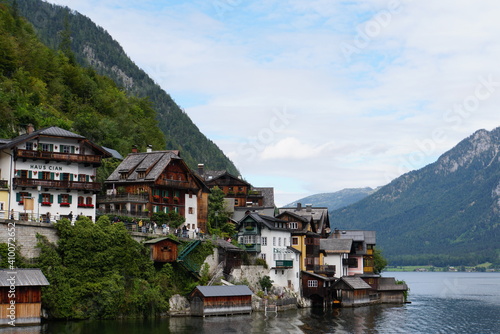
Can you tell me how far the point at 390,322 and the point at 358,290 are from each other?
2244 centimetres

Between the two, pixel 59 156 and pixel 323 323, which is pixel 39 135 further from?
pixel 323 323

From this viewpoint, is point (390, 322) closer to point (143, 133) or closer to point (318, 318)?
point (318, 318)

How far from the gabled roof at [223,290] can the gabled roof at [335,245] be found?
3329 centimetres

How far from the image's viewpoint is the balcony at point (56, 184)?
7575 centimetres

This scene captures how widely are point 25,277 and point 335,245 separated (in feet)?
209

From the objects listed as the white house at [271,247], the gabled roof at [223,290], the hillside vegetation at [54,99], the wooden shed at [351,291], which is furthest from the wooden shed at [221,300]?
the hillside vegetation at [54,99]

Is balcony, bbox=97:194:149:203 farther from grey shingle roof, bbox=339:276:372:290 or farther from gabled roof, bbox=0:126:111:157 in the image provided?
grey shingle roof, bbox=339:276:372:290

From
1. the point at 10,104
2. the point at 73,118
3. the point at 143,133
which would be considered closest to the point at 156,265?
the point at 10,104

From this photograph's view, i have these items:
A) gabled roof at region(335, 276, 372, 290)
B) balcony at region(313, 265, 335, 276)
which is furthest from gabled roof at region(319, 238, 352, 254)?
gabled roof at region(335, 276, 372, 290)

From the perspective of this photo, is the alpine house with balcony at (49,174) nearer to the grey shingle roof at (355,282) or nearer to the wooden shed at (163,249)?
the wooden shed at (163,249)

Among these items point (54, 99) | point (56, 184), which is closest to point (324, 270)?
point (56, 184)

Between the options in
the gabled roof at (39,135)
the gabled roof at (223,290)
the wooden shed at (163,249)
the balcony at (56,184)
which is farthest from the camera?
the gabled roof at (223,290)

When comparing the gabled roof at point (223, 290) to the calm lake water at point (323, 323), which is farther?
the gabled roof at point (223, 290)

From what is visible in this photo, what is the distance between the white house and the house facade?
8270 mm
